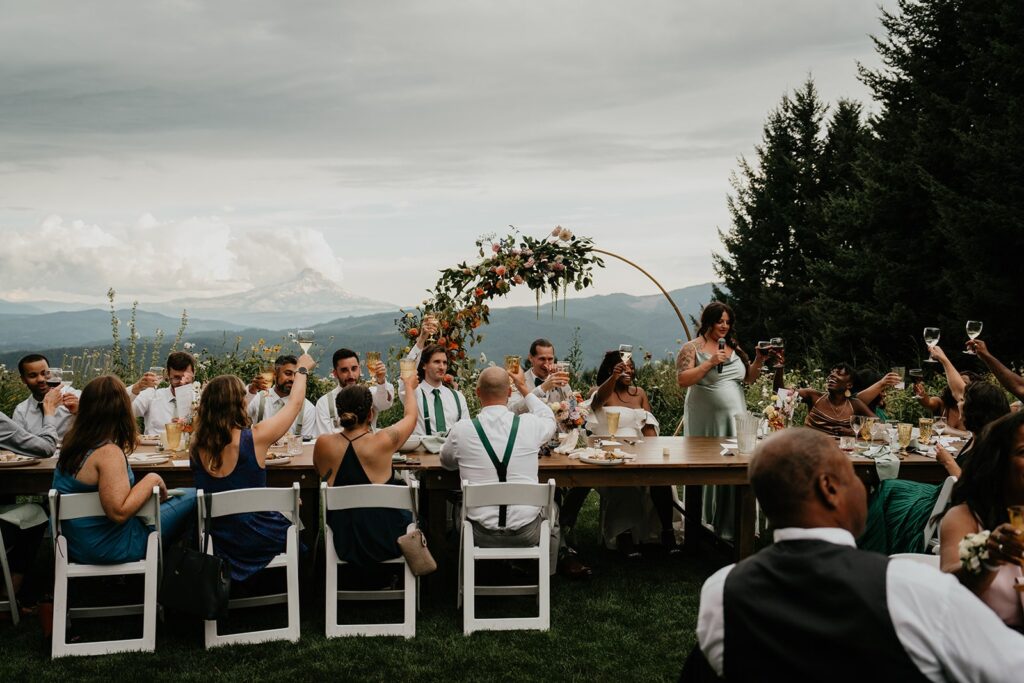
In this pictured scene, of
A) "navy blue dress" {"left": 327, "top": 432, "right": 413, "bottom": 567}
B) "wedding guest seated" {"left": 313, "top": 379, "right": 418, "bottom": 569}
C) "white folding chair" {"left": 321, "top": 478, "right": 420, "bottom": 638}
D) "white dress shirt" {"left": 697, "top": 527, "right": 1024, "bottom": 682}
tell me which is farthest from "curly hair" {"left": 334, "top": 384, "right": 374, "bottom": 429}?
"white dress shirt" {"left": 697, "top": 527, "right": 1024, "bottom": 682}

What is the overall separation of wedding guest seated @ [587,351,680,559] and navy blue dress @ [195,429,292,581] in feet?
8.31

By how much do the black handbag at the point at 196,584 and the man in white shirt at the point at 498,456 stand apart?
1.42 meters

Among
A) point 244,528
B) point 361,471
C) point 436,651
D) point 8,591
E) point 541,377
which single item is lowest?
point 436,651

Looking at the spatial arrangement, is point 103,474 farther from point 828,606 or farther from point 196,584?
point 828,606

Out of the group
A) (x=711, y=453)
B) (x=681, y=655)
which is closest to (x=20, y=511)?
(x=681, y=655)

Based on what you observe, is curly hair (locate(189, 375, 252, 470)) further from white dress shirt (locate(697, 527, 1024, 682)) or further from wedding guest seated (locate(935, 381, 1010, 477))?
wedding guest seated (locate(935, 381, 1010, 477))

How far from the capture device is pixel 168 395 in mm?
7086

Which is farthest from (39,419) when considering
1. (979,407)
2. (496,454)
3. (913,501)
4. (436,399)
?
(979,407)

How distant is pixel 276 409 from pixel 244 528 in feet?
7.96

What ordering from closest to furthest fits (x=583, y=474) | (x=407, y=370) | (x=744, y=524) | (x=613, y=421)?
(x=407, y=370) < (x=583, y=474) < (x=744, y=524) < (x=613, y=421)

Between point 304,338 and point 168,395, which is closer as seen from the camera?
point 304,338

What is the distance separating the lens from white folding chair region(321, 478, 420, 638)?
4.55 metres

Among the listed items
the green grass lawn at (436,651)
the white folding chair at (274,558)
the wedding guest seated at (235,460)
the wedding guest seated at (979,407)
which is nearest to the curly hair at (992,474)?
the wedding guest seated at (979,407)

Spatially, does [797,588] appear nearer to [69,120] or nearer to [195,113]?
[195,113]
